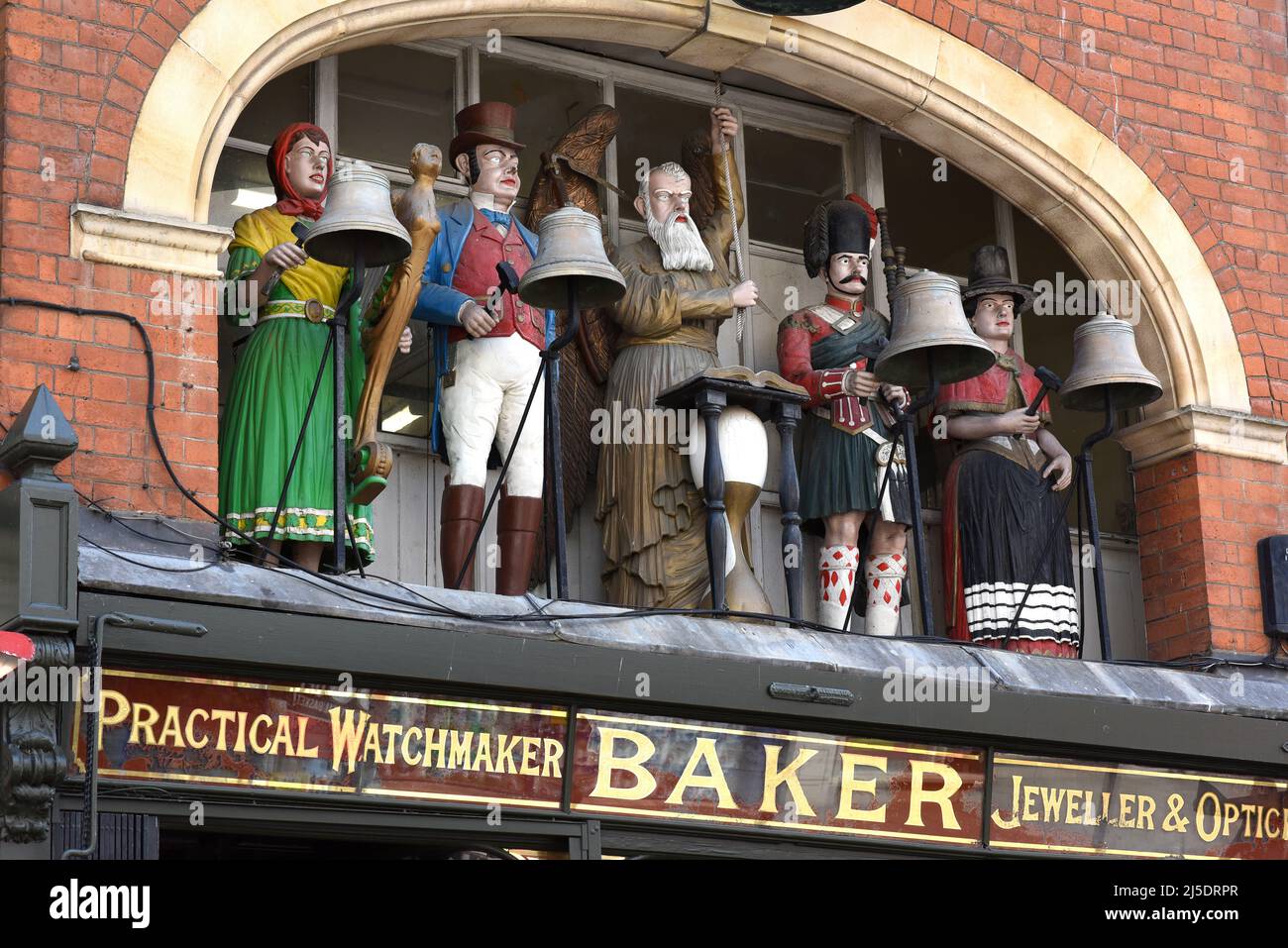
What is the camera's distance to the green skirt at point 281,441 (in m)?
9.17

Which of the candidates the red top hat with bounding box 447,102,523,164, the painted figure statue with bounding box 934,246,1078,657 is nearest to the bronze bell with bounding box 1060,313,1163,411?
the painted figure statue with bounding box 934,246,1078,657

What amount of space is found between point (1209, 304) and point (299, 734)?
5276 millimetres

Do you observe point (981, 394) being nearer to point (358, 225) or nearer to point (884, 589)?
point (884, 589)

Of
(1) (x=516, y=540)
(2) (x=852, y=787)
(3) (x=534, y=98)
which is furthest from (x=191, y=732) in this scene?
(3) (x=534, y=98)

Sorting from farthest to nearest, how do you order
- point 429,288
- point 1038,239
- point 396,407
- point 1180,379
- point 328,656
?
point 1038,239 < point 1180,379 < point 396,407 < point 429,288 < point 328,656

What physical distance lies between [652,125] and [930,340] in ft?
8.36

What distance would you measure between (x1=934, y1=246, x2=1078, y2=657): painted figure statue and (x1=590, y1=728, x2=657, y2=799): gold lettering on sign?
223cm

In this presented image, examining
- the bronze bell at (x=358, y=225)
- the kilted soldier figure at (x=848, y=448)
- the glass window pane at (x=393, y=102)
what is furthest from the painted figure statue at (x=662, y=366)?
the bronze bell at (x=358, y=225)

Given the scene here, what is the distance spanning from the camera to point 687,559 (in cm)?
1020

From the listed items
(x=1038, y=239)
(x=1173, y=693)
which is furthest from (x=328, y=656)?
(x=1038, y=239)

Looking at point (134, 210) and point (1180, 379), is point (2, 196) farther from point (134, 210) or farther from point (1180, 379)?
point (1180, 379)

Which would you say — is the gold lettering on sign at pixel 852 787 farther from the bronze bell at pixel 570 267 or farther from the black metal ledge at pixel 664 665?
the bronze bell at pixel 570 267

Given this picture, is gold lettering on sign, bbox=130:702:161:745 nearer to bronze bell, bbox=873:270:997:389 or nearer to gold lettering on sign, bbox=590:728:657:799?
gold lettering on sign, bbox=590:728:657:799

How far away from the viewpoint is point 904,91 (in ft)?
35.3
